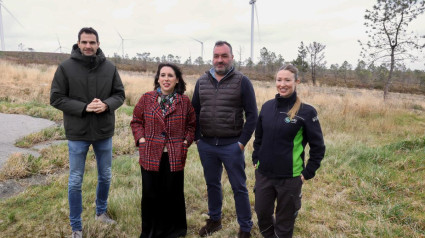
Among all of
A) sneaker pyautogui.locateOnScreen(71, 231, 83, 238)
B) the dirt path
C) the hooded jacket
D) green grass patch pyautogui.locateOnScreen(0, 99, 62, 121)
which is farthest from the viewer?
green grass patch pyautogui.locateOnScreen(0, 99, 62, 121)

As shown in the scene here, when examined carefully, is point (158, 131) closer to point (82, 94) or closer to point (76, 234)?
point (82, 94)

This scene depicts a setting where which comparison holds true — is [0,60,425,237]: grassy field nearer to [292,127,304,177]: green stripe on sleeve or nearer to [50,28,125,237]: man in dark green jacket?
[50,28,125,237]: man in dark green jacket

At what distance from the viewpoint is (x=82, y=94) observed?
2.73 metres

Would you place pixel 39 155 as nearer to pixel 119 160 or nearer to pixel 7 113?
pixel 119 160

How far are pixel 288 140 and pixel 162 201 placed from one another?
1467mm

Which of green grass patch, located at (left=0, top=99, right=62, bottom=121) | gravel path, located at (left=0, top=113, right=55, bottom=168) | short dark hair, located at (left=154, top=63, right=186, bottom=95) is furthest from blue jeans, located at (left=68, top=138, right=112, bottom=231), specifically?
green grass patch, located at (left=0, top=99, right=62, bottom=121)

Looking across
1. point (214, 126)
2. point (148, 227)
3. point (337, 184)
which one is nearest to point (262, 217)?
point (214, 126)

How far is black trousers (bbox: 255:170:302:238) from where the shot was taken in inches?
96.2

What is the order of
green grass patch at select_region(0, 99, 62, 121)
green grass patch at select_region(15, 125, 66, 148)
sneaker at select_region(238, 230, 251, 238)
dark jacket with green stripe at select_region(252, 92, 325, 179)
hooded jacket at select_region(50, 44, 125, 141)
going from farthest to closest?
green grass patch at select_region(0, 99, 62, 121)
green grass patch at select_region(15, 125, 66, 148)
sneaker at select_region(238, 230, 251, 238)
hooded jacket at select_region(50, 44, 125, 141)
dark jacket with green stripe at select_region(252, 92, 325, 179)

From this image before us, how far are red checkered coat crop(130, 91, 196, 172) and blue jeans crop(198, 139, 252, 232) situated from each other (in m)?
0.32

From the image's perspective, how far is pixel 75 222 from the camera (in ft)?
9.04

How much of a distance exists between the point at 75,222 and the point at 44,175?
2.10 metres

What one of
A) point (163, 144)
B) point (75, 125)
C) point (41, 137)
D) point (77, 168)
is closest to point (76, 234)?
point (77, 168)

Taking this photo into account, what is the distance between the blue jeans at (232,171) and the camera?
9.32 ft
